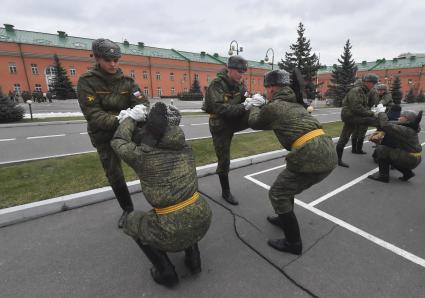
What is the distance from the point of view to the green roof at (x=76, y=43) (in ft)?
125

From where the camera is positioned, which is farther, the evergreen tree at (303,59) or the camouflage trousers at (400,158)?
the evergreen tree at (303,59)

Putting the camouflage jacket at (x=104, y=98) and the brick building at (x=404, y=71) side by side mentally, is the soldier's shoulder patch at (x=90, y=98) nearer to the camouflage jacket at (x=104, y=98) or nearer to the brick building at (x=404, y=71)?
the camouflage jacket at (x=104, y=98)

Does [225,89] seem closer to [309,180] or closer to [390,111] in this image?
[309,180]

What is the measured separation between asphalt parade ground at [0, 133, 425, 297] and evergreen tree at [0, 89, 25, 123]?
13388 mm

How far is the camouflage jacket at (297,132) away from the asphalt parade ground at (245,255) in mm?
1027

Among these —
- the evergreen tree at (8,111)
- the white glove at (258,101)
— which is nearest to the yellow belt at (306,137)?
the white glove at (258,101)

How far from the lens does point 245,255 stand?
2.51 m

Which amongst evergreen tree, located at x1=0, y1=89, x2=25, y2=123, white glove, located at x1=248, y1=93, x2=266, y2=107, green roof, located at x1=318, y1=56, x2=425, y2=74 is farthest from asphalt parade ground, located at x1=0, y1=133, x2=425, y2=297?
green roof, located at x1=318, y1=56, x2=425, y2=74

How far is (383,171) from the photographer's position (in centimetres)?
455

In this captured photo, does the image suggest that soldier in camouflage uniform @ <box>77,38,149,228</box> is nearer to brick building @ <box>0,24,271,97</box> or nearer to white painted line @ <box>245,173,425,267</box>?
white painted line @ <box>245,173,425,267</box>

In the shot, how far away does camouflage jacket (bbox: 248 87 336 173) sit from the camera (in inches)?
88.0

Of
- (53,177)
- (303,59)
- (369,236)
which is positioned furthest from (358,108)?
(303,59)

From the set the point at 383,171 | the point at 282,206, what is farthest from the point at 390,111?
the point at 282,206

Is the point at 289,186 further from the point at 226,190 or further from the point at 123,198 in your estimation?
the point at 123,198
